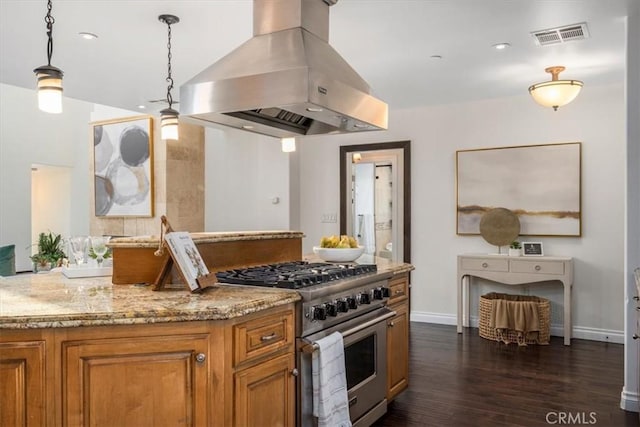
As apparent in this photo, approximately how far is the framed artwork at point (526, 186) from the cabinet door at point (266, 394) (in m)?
3.77

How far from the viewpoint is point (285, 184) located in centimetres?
660

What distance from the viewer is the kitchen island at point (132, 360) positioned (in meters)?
1.75

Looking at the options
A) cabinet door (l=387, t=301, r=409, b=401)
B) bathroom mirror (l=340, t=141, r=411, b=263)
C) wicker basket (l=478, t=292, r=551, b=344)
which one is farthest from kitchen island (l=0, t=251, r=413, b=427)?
bathroom mirror (l=340, t=141, r=411, b=263)

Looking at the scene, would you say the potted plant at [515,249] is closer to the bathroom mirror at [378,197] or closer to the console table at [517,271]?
the console table at [517,271]

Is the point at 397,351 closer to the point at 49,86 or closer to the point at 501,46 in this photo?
the point at 501,46

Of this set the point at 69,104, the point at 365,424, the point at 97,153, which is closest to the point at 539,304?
the point at 365,424

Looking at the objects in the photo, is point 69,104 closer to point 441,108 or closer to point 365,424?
point 441,108

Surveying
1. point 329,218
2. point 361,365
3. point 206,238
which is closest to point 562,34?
point 361,365

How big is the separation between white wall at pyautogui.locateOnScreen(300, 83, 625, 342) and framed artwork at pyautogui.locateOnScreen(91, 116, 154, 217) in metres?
2.12

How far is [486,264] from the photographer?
5039mm

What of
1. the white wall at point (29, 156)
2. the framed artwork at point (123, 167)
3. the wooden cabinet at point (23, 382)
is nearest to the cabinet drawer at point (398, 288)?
the wooden cabinet at point (23, 382)

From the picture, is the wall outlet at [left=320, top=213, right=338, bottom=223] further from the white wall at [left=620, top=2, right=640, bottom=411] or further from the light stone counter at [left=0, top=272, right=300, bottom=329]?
the light stone counter at [left=0, top=272, right=300, bottom=329]

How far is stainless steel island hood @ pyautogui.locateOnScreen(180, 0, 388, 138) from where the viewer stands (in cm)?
220

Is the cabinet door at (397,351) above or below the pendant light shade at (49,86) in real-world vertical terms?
below
